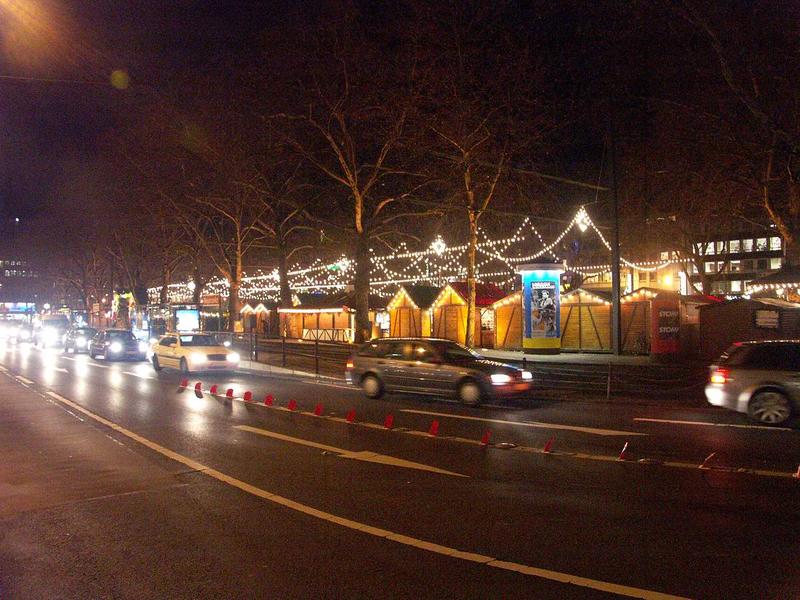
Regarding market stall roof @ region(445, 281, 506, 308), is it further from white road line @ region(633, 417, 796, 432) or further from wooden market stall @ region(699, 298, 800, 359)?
white road line @ region(633, 417, 796, 432)

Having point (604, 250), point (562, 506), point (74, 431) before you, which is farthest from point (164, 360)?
point (604, 250)

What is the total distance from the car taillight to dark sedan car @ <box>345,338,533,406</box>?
13.3 feet

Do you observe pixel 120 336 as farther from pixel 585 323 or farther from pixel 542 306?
pixel 585 323

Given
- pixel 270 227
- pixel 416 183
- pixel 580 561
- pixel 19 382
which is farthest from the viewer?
pixel 270 227

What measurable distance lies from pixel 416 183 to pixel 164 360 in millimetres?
14999

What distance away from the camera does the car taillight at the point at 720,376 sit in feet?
46.1

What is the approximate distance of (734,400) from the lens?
1395 cm

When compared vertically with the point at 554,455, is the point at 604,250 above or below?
above

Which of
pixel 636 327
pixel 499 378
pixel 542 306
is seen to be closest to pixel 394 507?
pixel 499 378

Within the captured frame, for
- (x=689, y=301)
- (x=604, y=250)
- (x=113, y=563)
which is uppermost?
(x=604, y=250)

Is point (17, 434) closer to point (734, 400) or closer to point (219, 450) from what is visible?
point (219, 450)

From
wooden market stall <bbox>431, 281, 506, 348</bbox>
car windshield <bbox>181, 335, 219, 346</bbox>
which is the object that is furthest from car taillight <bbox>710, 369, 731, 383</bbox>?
wooden market stall <bbox>431, 281, 506, 348</bbox>

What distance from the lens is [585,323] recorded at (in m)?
34.8

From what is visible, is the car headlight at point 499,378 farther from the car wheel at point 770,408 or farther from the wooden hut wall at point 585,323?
the wooden hut wall at point 585,323
